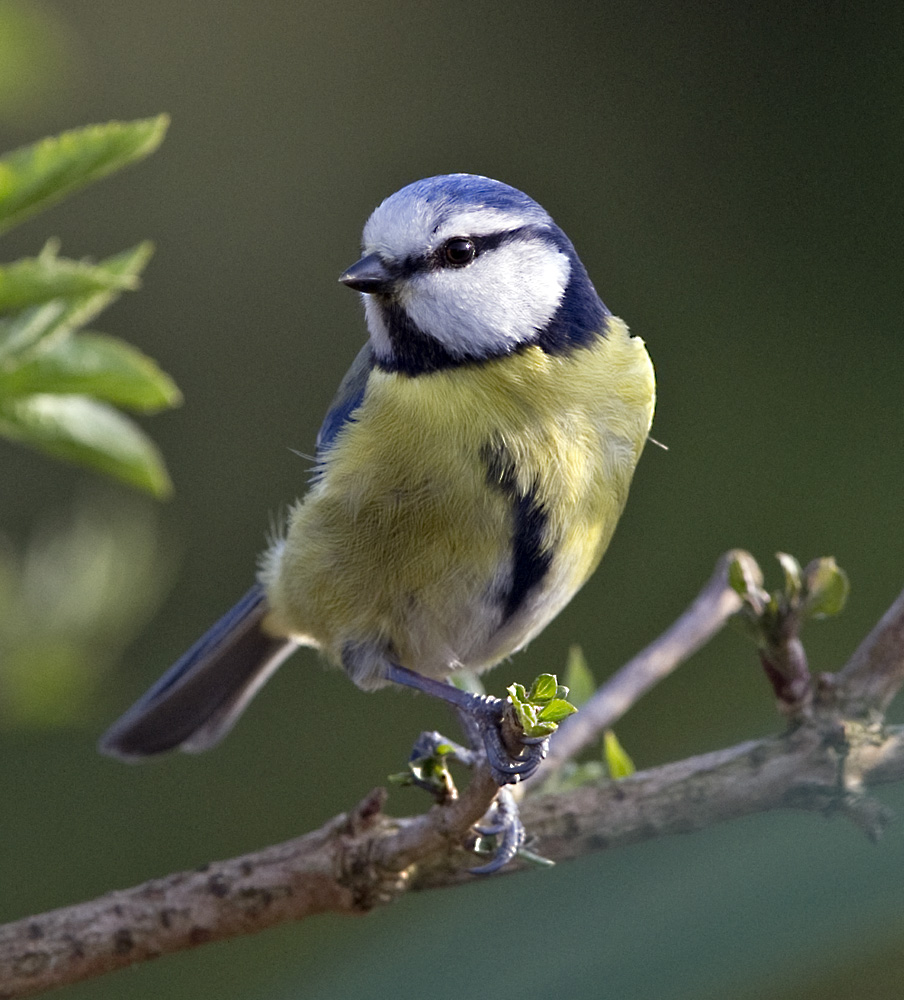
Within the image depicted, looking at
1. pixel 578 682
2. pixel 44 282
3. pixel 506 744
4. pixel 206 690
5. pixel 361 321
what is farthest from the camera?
pixel 361 321

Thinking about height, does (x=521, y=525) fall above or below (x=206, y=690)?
above

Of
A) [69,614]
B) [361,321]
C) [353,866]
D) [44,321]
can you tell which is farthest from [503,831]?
[361,321]

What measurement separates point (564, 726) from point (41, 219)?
1.96 meters

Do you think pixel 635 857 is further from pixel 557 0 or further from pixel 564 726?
pixel 557 0

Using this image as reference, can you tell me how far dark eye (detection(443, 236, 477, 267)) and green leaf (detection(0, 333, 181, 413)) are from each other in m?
0.34

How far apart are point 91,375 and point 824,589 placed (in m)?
0.48

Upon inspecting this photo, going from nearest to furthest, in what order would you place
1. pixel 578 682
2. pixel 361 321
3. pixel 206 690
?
pixel 578 682 < pixel 206 690 < pixel 361 321

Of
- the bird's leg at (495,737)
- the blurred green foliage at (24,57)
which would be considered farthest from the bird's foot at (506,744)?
the blurred green foliage at (24,57)

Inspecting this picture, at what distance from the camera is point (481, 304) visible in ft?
2.97

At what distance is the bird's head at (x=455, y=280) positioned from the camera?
885 millimetres

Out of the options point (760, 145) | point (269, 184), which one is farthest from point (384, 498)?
point (269, 184)

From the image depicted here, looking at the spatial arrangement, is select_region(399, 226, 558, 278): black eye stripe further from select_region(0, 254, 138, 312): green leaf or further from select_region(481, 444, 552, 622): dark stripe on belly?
select_region(0, 254, 138, 312): green leaf

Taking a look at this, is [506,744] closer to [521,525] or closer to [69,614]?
[521,525]

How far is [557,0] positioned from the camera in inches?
98.7
